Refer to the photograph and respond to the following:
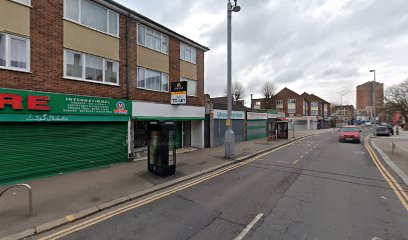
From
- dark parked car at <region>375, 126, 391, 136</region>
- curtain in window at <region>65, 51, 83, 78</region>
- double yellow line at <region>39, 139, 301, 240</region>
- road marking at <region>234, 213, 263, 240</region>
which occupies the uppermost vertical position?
curtain in window at <region>65, 51, 83, 78</region>

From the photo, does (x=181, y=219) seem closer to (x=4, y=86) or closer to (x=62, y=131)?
(x=62, y=131)

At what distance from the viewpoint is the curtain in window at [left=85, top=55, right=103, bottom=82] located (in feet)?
31.0

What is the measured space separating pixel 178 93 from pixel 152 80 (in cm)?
172

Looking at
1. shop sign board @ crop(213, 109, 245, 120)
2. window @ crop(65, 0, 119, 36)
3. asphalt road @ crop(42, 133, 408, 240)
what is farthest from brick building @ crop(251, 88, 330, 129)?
window @ crop(65, 0, 119, 36)

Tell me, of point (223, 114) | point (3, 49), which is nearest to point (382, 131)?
point (223, 114)

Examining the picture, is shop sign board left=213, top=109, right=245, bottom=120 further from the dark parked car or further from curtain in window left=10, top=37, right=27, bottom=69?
the dark parked car

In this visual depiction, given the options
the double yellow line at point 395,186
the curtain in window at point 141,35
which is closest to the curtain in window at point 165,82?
the curtain in window at point 141,35

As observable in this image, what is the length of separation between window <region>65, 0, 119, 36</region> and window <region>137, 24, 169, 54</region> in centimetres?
144

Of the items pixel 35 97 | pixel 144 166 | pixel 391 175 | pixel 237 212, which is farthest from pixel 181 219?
pixel 391 175

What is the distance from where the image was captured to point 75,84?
29.2 feet

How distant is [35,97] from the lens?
7.43 m

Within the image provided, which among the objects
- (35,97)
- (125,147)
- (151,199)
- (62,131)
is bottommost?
(151,199)

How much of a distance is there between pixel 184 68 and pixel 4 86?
9867mm

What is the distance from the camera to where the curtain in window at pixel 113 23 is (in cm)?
1044
